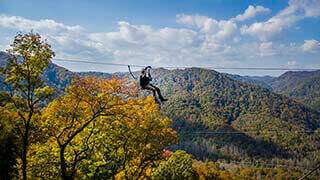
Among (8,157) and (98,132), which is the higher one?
(98,132)

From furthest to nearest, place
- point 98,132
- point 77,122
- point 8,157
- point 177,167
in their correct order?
point 177,167
point 8,157
point 98,132
point 77,122

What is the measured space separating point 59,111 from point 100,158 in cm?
468

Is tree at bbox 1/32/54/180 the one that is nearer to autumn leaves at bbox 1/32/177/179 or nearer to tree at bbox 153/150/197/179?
autumn leaves at bbox 1/32/177/179

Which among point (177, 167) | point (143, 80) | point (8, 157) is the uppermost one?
point (143, 80)

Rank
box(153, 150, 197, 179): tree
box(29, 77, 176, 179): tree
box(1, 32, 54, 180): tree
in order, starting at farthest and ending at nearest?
box(153, 150, 197, 179): tree → box(29, 77, 176, 179): tree → box(1, 32, 54, 180): tree

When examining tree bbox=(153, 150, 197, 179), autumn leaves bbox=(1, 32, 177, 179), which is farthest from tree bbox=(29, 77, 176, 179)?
tree bbox=(153, 150, 197, 179)

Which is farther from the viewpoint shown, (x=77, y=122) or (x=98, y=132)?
(x=98, y=132)

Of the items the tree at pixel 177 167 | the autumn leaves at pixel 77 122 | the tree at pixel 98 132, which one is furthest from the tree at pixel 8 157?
the tree at pixel 177 167

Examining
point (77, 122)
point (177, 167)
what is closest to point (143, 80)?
point (77, 122)

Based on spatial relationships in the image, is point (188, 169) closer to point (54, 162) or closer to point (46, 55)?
point (54, 162)

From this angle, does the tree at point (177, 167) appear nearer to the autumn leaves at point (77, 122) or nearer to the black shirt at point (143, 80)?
the autumn leaves at point (77, 122)

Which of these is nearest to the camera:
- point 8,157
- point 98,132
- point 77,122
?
point 77,122

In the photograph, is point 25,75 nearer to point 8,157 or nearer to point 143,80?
point 143,80

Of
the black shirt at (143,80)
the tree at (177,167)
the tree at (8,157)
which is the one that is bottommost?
the tree at (177,167)
